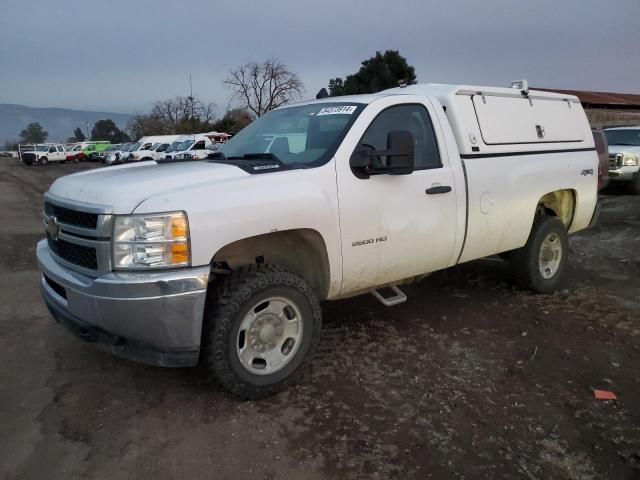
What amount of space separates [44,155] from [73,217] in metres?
52.2

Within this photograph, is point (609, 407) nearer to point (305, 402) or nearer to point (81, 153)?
point (305, 402)

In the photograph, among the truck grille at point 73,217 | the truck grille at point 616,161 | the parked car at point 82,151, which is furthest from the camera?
the parked car at point 82,151

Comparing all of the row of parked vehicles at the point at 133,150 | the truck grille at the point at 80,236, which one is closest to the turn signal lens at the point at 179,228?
the truck grille at the point at 80,236

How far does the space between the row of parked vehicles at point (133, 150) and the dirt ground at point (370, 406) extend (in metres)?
30.3

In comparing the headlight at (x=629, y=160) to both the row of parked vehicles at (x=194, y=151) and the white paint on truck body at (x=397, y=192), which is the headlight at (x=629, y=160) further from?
the white paint on truck body at (x=397, y=192)

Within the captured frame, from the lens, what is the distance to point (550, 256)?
5770 millimetres

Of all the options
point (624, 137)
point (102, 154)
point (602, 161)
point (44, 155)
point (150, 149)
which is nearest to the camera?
point (602, 161)

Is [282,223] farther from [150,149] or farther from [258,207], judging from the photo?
[150,149]

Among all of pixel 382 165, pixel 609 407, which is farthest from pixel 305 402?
pixel 609 407

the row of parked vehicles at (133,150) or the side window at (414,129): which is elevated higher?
the row of parked vehicles at (133,150)

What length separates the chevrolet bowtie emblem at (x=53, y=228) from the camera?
3.52 metres

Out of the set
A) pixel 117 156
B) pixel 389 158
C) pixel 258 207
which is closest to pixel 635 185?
pixel 389 158

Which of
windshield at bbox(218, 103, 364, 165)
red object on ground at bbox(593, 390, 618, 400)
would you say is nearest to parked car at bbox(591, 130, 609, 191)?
red object on ground at bbox(593, 390, 618, 400)

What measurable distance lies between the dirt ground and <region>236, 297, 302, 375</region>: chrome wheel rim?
254mm
